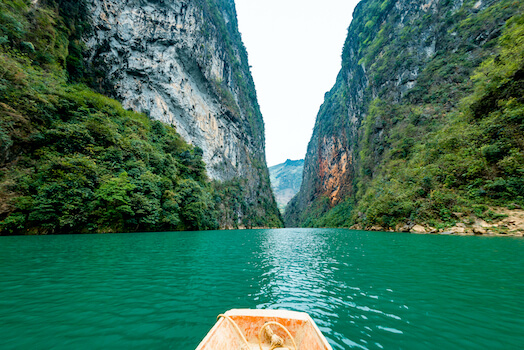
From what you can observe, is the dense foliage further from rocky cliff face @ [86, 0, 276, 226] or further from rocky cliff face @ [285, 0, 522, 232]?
rocky cliff face @ [285, 0, 522, 232]

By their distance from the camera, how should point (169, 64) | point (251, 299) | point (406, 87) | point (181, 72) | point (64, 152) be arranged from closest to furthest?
1. point (251, 299)
2. point (64, 152)
3. point (169, 64)
4. point (406, 87)
5. point (181, 72)

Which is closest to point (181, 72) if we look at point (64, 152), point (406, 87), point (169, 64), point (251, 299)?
point (169, 64)

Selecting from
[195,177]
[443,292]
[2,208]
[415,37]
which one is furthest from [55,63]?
[415,37]

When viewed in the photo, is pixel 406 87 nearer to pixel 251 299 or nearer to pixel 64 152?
pixel 251 299

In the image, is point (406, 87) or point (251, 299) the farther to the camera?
point (406, 87)

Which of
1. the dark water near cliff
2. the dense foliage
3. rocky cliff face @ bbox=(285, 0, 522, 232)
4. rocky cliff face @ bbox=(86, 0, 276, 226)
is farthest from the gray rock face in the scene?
the dark water near cliff

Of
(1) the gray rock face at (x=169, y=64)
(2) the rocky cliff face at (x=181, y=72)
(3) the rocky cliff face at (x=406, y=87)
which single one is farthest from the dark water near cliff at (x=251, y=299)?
(2) the rocky cliff face at (x=181, y=72)

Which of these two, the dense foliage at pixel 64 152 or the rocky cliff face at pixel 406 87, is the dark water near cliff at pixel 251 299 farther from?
the rocky cliff face at pixel 406 87
